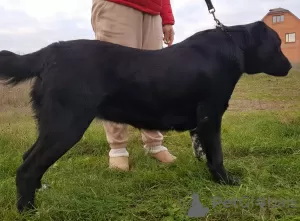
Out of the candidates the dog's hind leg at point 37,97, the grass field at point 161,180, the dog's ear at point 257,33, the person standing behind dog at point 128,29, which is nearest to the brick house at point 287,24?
the grass field at point 161,180

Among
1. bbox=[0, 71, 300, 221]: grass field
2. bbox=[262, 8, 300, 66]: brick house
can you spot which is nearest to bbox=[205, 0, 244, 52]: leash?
bbox=[0, 71, 300, 221]: grass field

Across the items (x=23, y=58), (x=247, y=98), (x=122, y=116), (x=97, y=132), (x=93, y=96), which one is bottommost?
(x=247, y=98)

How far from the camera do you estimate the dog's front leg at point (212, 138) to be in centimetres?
290

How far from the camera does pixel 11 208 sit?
258 cm

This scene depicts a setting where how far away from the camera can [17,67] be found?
2.47 m

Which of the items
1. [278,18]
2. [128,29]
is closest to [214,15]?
[128,29]

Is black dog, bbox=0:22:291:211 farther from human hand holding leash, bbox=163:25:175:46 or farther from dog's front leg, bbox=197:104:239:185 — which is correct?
human hand holding leash, bbox=163:25:175:46

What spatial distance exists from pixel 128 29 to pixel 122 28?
2.4 inches

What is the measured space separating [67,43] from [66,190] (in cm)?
116

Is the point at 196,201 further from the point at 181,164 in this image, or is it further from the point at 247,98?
the point at 247,98

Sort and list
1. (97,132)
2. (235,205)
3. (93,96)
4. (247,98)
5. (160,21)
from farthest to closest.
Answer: (247,98) → (97,132) → (160,21) → (93,96) → (235,205)

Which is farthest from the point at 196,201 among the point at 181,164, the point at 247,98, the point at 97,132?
the point at 247,98

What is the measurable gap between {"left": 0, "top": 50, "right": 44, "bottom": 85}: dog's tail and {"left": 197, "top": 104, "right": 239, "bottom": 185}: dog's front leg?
129 centimetres

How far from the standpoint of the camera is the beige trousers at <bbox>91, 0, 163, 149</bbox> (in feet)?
11.6
